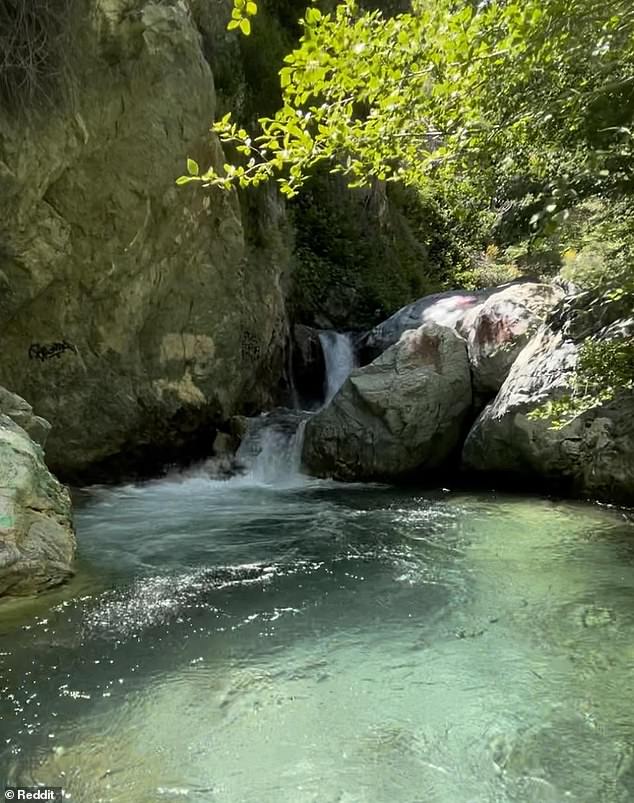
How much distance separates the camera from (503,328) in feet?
32.4

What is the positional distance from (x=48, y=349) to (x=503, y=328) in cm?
666

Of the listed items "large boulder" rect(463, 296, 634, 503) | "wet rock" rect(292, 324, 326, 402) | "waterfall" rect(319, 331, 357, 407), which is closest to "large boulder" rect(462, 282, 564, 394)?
"large boulder" rect(463, 296, 634, 503)

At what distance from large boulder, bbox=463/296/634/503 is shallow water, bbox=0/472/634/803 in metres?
1.22

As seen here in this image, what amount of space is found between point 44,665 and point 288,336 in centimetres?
1041

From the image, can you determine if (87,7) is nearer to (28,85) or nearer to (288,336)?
(28,85)

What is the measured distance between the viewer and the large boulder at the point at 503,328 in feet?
31.6

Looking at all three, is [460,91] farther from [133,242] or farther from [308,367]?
[308,367]

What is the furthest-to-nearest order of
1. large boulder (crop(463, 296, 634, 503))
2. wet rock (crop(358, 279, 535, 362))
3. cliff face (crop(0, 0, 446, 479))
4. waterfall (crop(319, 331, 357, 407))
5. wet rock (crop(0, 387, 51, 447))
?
waterfall (crop(319, 331, 357, 407)) < wet rock (crop(358, 279, 535, 362)) < large boulder (crop(463, 296, 634, 503)) < cliff face (crop(0, 0, 446, 479)) < wet rock (crop(0, 387, 51, 447))

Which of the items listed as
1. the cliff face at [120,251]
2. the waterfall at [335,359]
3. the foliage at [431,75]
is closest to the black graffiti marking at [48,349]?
the cliff face at [120,251]

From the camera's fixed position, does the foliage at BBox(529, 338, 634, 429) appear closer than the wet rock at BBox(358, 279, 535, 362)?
Yes

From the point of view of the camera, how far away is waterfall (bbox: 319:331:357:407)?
1354 centimetres

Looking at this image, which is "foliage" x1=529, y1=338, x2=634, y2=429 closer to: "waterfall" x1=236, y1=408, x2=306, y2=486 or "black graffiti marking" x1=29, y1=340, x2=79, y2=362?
"waterfall" x1=236, y1=408, x2=306, y2=486

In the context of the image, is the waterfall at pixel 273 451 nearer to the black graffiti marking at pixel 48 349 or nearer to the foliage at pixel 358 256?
the black graffiti marking at pixel 48 349

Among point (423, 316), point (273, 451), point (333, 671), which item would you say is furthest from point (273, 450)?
point (333, 671)
